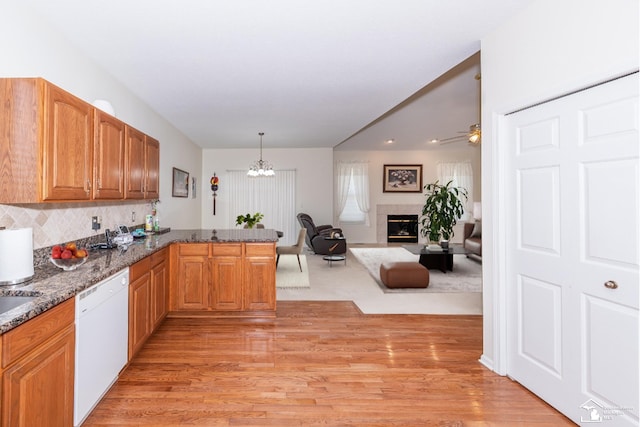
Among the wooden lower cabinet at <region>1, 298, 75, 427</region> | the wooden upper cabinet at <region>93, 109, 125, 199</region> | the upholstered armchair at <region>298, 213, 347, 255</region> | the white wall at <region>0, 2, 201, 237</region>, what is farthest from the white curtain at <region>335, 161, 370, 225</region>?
the wooden lower cabinet at <region>1, 298, 75, 427</region>

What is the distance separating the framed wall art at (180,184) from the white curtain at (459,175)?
729cm

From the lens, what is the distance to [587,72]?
1.81 meters

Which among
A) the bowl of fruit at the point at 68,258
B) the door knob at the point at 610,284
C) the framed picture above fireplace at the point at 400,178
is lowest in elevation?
the door knob at the point at 610,284

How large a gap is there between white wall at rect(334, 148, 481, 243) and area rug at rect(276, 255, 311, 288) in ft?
12.0

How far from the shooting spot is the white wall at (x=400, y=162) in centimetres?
991

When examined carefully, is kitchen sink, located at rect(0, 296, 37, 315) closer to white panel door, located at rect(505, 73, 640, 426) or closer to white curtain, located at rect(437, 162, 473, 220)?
white panel door, located at rect(505, 73, 640, 426)

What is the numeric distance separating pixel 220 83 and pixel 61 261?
90.6 inches

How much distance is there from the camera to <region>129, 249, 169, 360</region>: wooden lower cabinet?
2.50m

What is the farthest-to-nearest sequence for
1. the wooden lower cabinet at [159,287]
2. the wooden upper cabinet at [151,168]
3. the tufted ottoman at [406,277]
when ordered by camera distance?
1. the tufted ottoman at [406,277]
2. the wooden upper cabinet at [151,168]
3. the wooden lower cabinet at [159,287]

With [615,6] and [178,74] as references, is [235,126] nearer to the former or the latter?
[178,74]

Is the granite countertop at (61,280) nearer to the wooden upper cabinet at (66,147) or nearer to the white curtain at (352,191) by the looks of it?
the wooden upper cabinet at (66,147)

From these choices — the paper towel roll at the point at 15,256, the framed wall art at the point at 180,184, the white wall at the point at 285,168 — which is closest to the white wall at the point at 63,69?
the framed wall art at the point at 180,184

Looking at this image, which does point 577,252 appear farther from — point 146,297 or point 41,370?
point 146,297

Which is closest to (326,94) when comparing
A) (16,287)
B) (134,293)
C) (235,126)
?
(235,126)
